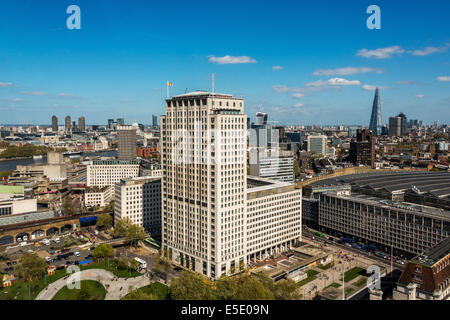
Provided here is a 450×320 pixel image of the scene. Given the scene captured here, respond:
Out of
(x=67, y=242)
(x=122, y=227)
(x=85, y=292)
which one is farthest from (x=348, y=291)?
(x=67, y=242)

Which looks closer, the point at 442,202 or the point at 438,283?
the point at 438,283

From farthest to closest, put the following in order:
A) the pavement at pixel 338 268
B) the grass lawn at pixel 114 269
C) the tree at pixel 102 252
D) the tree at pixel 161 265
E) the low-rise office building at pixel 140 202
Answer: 1. the low-rise office building at pixel 140 202
2. the tree at pixel 102 252
3. the tree at pixel 161 265
4. the grass lawn at pixel 114 269
5. the pavement at pixel 338 268

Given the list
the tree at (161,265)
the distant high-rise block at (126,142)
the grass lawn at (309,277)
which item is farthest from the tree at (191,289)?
the distant high-rise block at (126,142)

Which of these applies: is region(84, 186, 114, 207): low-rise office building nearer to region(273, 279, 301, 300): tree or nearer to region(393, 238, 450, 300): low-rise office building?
region(273, 279, 301, 300): tree

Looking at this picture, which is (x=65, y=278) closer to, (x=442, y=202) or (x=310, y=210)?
(x=310, y=210)

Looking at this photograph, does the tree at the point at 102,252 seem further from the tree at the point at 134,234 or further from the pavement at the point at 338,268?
the pavement at the point at 338,268
